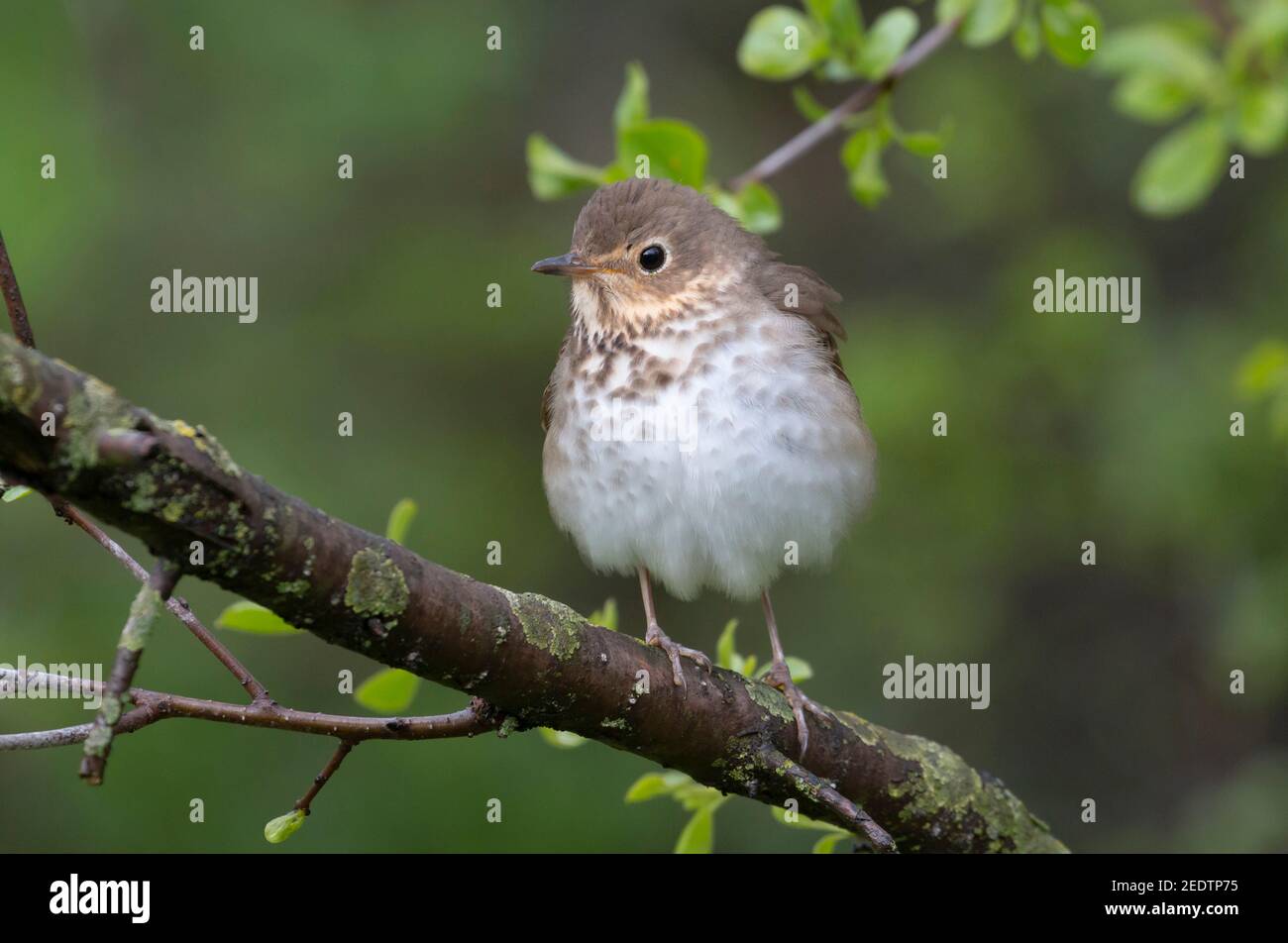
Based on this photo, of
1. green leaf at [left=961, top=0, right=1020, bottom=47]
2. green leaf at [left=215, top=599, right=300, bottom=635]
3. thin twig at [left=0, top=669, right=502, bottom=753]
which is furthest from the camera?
green leaf at [left=961, top=0, right=1020, bottom=47]

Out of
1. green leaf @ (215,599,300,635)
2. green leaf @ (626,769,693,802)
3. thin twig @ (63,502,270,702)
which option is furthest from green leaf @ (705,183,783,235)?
thin twig @ (63,502,270,702)

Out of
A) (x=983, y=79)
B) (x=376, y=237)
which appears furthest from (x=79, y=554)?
(x=983, y=79)

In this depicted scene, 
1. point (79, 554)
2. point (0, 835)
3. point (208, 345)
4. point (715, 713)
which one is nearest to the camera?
point (715, 713)

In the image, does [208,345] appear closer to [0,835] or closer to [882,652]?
[0,835]

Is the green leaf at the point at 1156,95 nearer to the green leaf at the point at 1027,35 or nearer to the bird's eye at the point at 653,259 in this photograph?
the green leaf at the point at 1027,35

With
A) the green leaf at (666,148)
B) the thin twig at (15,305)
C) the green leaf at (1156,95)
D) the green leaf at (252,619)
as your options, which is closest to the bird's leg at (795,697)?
the green leaf at (252,619)

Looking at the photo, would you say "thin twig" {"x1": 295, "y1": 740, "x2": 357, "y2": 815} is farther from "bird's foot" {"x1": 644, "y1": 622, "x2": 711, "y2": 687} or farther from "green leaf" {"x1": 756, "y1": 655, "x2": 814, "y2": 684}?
"green leaf" {"x1": 756, "y1": 655, "x2": 814, "y2": 684}
